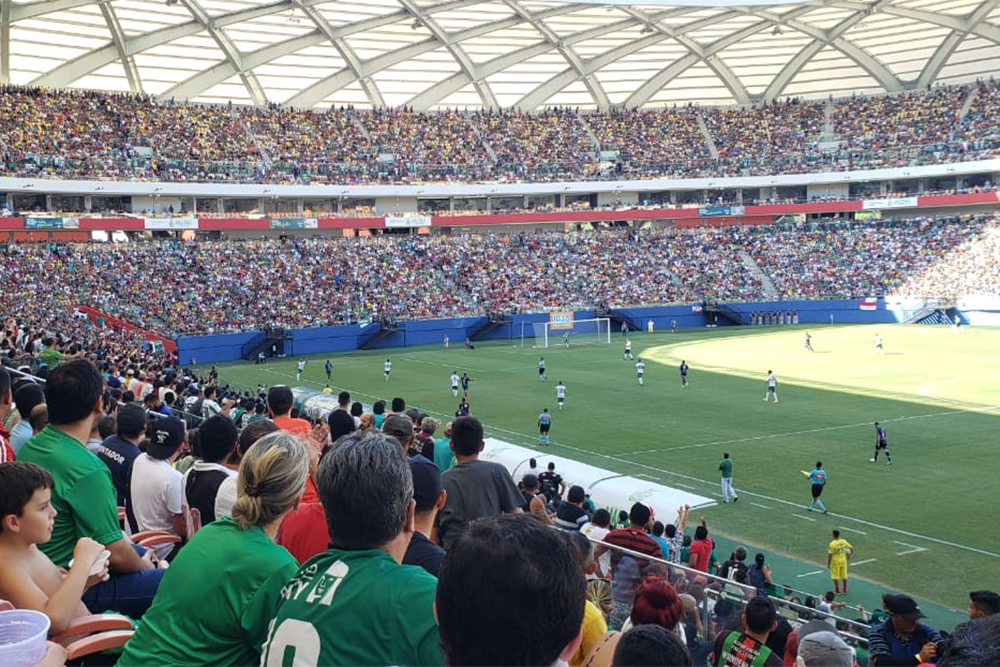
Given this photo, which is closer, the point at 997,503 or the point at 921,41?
the point at 997,503

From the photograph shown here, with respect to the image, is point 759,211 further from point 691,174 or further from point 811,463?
point 811,463

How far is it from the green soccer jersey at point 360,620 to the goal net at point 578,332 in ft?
187

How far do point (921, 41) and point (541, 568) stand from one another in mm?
82508

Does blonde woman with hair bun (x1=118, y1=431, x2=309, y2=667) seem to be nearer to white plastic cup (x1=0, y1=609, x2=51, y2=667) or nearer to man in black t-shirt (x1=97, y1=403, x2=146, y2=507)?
white plastic cup (x1=0, y1=609, x2=51, y2=667)

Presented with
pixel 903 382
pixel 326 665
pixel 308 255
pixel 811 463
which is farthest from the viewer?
pixel 308 255

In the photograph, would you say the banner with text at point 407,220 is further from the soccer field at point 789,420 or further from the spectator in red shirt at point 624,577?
the spectator in red shirt at point 624,577

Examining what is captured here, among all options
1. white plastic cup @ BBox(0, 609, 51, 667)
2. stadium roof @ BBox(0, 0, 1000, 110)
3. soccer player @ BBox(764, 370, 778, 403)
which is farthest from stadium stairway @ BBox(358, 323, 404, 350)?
white plastic cup @ BBox(0, 609, 51, 667)

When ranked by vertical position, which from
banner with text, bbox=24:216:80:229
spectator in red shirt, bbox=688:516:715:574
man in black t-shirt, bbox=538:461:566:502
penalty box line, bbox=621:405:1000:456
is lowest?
penalty box line, bbox=621:405:1000:456

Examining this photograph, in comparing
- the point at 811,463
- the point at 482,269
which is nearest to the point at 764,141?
the point at 482,269

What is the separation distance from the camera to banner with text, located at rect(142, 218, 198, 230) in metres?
62.5

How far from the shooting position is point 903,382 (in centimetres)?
4081

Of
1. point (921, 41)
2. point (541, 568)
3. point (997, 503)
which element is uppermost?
point (921, 41)

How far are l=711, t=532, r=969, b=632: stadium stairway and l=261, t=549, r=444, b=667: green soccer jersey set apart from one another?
12.4m

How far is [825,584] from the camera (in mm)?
18125
